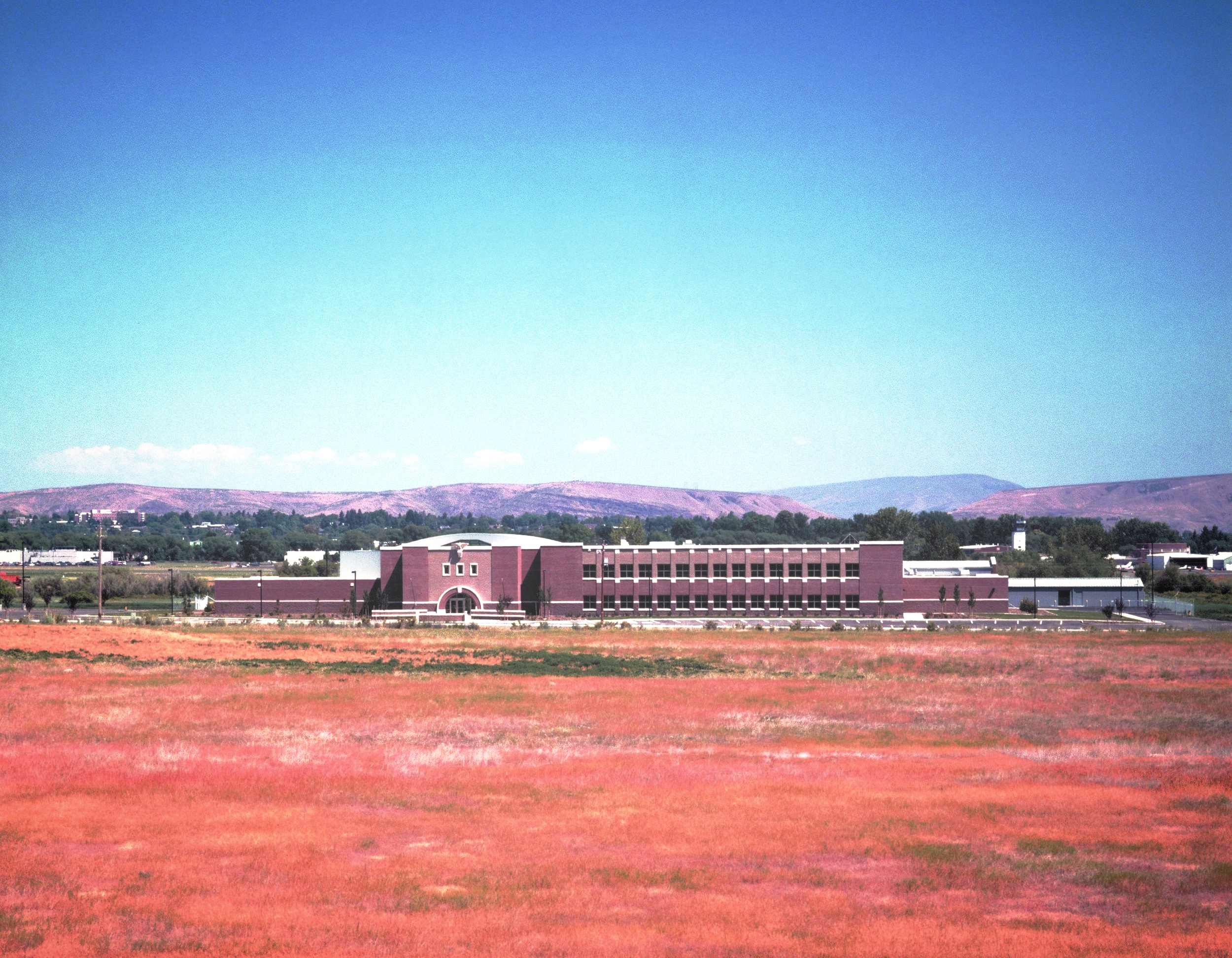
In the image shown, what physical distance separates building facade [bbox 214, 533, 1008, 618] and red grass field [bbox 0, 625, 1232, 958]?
5708 centimetres

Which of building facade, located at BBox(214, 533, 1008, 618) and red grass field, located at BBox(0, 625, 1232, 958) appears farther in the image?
building facade, located at BBox(214, 533, 1008, 618)

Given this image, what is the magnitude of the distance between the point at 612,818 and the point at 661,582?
84000mm

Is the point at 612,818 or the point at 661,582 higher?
the point at 612,818

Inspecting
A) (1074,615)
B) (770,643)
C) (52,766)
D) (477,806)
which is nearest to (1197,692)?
(770,643)

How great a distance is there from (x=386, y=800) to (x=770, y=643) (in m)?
52.3

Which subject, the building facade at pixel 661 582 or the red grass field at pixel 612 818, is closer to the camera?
the red grass field at pixel 612 818

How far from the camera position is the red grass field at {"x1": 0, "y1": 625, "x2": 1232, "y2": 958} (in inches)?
668

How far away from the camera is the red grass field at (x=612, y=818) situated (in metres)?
17.0

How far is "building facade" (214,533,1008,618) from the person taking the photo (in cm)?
10762

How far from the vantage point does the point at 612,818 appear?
24.0 metres

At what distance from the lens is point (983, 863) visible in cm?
2084

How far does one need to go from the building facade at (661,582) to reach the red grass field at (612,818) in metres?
57.1

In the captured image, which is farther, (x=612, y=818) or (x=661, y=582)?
(x=661, y=582)

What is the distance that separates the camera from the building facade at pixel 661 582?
107625 mm
